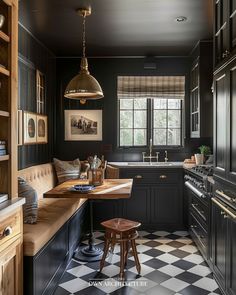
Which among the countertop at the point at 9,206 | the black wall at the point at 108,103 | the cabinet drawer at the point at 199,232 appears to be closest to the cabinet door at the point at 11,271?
the countertop at the point at 9,206

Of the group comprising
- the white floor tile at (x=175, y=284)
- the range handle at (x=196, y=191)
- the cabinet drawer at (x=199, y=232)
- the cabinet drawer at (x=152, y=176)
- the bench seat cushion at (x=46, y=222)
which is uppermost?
the cabinet drawer at (x=152, y=176)

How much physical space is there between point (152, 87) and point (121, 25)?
1.69 metres

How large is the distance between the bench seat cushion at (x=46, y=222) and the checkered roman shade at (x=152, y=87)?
2073mm

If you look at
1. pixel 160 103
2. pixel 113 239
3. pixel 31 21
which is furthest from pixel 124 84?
pixel 113 239

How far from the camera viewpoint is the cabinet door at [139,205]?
497 cm

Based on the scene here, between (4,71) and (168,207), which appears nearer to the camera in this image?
(4,71)

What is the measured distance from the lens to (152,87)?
5562mm

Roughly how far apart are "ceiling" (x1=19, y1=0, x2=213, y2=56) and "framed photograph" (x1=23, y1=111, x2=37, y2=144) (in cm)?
108

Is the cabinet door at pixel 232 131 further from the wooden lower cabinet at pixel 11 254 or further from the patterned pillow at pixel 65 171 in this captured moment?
the patterned pillow at pixel 65 171

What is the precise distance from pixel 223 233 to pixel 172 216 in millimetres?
2261

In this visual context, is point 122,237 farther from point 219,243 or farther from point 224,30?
point 224,30

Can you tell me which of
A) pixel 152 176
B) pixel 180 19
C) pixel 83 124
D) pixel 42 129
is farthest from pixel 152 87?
pixel 42 129

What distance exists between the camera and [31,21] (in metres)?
3.92

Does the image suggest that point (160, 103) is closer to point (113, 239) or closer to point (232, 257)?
point (113, 239)
